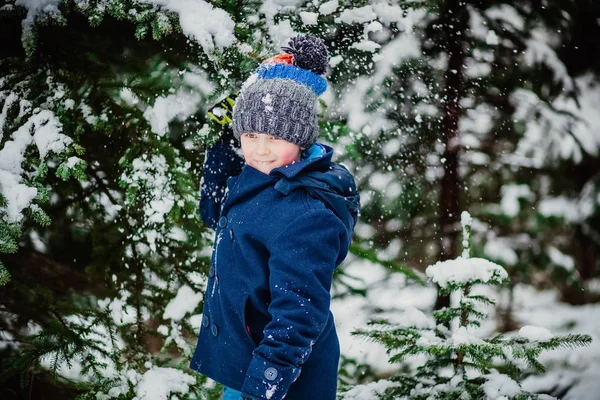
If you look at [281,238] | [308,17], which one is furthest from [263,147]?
[308,17]

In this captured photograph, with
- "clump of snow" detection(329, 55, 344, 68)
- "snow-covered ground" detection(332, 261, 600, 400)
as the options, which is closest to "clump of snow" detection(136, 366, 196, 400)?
"snow-covered ground" detection(332, 261, 600, 400)

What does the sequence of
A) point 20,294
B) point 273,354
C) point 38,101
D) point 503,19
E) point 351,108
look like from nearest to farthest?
point 273,354 → point 38,101 → point 20,294 → point 351,108 → point 503,19

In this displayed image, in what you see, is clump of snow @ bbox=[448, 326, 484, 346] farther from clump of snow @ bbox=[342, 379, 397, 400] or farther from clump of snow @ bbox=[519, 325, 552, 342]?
clump of snow @ bbox=[342, 379, 397, 400]

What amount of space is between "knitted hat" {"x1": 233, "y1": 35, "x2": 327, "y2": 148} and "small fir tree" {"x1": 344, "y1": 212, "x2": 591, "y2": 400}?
112 cm

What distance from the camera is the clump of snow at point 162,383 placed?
8.18 feet

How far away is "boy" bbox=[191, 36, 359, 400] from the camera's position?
69.3 inches

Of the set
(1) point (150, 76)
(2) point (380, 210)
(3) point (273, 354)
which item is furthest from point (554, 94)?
(3) point (273, 354)

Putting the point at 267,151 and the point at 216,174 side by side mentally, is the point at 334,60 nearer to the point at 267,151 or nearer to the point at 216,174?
the point at 216,174

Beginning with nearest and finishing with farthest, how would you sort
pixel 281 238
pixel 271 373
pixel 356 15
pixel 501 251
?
pixel 271 373, pixel 281 238, pixel 356 15, pixel 501 251

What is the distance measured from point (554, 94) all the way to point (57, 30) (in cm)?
420

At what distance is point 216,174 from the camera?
245 centimetres

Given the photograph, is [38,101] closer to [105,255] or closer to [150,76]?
[150,76]

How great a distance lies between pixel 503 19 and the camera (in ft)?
13.3

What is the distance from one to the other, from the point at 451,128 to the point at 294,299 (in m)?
3.07
